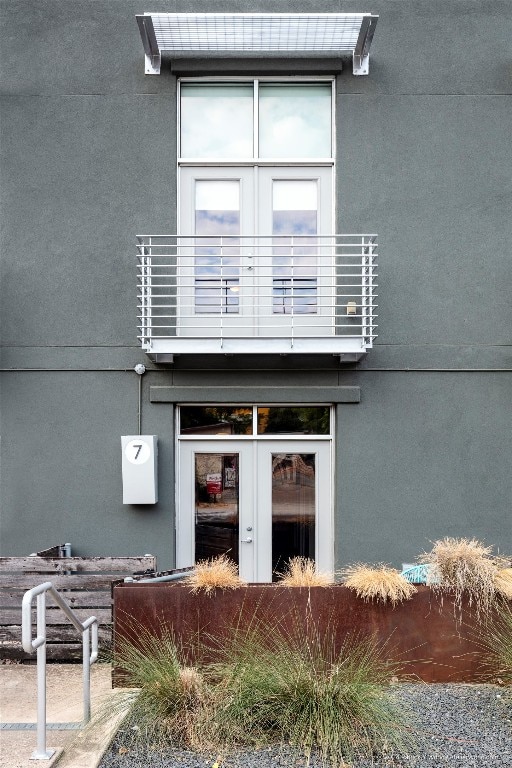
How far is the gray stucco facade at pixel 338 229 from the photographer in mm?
8219

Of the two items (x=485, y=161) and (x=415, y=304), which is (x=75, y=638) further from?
(x=485, y=161)

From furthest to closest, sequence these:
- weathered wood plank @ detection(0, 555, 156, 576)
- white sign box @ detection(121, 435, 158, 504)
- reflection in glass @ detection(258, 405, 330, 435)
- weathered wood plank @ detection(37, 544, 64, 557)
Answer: reflection in glass @ detection(258, 405, 330, 435), white sign box @ detection(121, 435, 158, 504), weathered wood plank @ detection(37, 544, 64, 557), weathered wood plank @ detection(0, 555, 156, 576)

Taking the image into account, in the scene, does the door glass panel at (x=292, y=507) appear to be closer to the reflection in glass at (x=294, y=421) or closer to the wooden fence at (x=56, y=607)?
the reflection in glass at (x=294, y=421)

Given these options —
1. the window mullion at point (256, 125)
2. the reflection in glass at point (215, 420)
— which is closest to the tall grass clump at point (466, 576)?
the reflection in glass at point (215, 420)

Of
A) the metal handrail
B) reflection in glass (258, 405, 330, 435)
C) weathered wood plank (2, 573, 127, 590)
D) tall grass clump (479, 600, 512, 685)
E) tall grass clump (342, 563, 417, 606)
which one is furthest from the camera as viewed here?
reflection in glass (258, 405, 330, 435)

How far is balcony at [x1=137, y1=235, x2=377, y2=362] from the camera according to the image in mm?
8102

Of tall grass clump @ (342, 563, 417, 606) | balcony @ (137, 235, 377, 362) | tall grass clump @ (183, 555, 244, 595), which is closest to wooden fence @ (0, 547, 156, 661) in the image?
tall grass clump @ (183, 555, 244, 595)

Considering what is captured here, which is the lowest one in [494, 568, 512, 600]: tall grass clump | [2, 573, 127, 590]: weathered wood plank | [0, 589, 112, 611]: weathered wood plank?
[0, 589, 112, 611]: weathered wood plank

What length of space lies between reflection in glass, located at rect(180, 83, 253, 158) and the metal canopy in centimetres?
43

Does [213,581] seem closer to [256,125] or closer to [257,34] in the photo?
[256,125]

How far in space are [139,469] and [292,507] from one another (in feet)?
6.06

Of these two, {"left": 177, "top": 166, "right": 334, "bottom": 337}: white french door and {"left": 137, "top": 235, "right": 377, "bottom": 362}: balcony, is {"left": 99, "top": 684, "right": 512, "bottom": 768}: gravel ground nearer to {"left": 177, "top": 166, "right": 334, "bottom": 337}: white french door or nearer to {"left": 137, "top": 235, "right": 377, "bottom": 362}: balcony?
{"left": 137, "top": 235, "right": 377, "bottom": 362}: balcony

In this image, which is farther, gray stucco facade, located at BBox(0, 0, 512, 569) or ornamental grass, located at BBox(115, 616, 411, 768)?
gray stucco facade, located at BBox(0, 0, 512, 569)

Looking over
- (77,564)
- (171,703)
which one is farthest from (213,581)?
(77,564)
